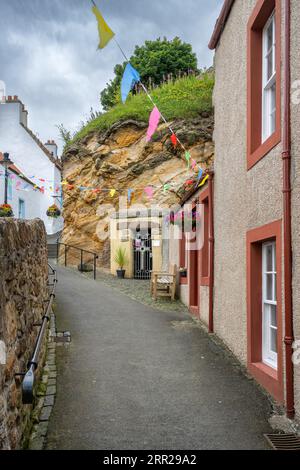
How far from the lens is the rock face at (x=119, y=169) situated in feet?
60.7

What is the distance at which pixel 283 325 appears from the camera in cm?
468

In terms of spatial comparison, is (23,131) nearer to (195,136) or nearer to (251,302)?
(195,136)

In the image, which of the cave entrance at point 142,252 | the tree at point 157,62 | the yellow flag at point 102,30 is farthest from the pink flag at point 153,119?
the tree at point 157,62

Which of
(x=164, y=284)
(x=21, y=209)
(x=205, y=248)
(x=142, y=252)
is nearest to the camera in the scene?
(x=205, y=248)

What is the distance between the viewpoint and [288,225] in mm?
4508

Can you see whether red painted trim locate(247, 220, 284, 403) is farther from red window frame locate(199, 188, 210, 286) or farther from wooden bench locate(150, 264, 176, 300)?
Result: wooden bench locate(150, 264, 176, 300)

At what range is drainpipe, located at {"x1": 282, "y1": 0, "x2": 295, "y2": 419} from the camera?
4379 mm

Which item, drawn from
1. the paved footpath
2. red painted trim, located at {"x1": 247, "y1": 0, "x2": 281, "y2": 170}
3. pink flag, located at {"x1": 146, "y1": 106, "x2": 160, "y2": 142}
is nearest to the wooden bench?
the paved footpath

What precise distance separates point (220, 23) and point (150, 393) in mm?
6265

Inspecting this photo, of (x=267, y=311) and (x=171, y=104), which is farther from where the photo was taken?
(x=171, y=104)

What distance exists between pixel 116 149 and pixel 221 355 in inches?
571

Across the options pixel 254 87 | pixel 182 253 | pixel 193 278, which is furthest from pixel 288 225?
pixel 182 253

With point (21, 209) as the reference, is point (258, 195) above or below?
below

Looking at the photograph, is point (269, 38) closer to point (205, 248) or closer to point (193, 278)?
point (205, 248)
